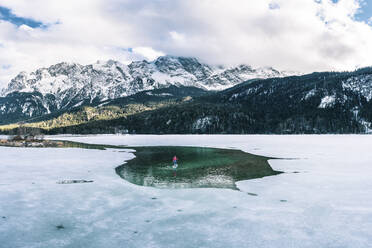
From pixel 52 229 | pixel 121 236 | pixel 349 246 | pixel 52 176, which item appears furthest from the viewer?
pixel 52 176

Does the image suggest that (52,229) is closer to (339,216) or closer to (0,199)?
(0,199)

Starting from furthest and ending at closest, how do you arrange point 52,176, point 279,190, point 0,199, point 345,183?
point 52,176 < point 345,183 < point 279,190 < point 0,199

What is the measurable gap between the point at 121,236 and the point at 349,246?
399 inches

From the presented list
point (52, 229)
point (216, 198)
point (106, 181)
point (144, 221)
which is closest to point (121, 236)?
point (144, 221)

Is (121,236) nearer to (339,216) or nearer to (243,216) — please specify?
(243,216)

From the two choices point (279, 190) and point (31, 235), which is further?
point (279, 190)

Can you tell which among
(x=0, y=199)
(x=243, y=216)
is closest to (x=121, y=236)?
(x=243, y=216)

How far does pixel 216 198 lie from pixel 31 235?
462 inches

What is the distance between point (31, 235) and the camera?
503 inches

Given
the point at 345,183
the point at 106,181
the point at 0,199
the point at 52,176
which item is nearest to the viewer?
the point at 0,199

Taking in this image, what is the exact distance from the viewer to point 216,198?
1948cm

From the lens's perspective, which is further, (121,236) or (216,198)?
(216,198)

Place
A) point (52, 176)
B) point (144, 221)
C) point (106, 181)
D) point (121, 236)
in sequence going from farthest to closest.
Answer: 1. point (52, 176)
2. point (106, 181)
3. point (144, 221)
4. point (121, 236)

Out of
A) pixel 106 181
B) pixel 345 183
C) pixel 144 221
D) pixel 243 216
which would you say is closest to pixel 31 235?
pixel 144 221
